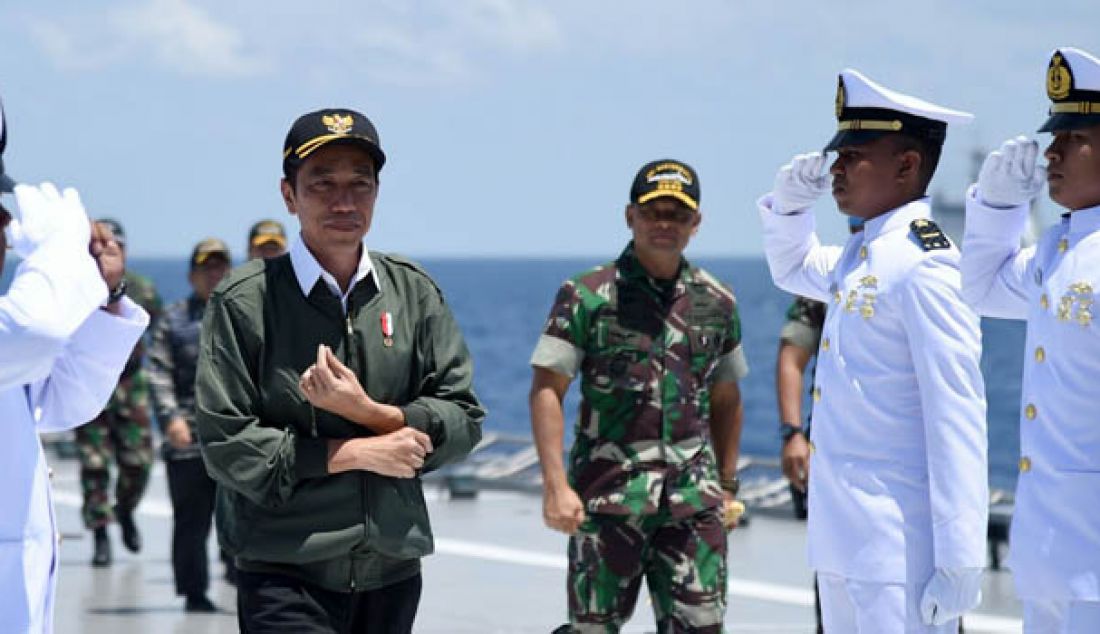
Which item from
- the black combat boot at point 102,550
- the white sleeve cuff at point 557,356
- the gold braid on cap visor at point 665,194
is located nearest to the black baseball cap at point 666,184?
the gold braid on cap visor at point 665,194

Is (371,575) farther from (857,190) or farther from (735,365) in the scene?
(735,365)

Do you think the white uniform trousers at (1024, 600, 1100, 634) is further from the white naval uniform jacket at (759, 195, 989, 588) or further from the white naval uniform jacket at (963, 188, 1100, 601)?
the white naval uniform jacket at (759, 195, 989, 588)

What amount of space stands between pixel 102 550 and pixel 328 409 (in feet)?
29.0

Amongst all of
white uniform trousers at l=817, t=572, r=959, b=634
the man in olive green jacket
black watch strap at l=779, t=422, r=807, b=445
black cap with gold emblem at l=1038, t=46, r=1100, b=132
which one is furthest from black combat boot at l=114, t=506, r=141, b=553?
black cap with gold emblem at l=1038, t=46, r=1100, b=132

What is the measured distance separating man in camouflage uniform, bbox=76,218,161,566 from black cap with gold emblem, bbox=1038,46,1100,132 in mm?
8968

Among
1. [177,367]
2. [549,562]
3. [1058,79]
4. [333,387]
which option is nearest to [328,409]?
[333,387]

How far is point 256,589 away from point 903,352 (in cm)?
196

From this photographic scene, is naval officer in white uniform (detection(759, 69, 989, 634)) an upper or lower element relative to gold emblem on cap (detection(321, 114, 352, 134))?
lower

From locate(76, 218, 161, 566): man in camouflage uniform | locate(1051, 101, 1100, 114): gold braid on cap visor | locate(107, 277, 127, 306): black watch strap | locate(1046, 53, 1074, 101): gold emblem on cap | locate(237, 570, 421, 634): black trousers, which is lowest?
locate(76, 218, 161, 566): man in camouflage uniform

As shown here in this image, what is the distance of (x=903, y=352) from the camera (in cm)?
614

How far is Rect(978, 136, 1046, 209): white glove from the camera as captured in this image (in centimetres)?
554

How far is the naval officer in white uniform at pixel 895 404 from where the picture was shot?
5996 mm

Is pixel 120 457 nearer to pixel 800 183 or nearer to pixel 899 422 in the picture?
pixel 800 183

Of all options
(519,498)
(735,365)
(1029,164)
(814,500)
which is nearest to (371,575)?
(814,500)
